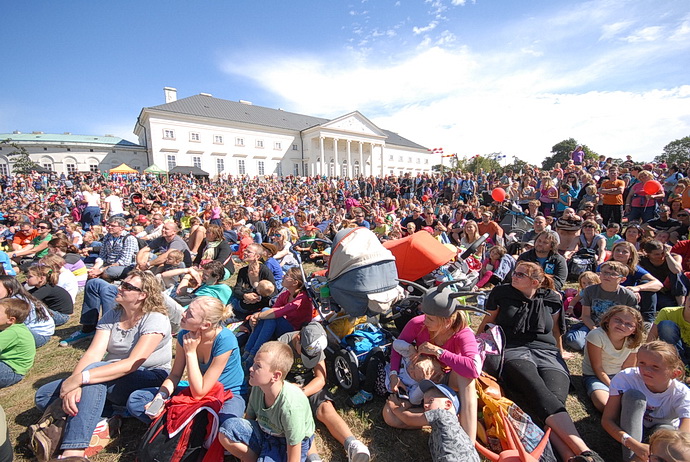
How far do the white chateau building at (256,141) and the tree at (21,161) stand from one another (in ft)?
45.6

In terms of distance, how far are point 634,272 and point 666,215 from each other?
11.8 feet

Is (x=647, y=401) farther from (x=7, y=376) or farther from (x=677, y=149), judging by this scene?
(x=677, y=149)

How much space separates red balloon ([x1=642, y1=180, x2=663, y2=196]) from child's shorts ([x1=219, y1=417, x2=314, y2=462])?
9.94 metres

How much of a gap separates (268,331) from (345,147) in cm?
5483

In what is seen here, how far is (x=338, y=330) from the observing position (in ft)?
11.6

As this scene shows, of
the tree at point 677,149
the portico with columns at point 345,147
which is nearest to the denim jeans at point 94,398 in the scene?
the portico with columns at point 345,147

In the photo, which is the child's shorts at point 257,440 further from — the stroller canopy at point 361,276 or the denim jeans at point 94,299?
the denim jeans at point 94,299

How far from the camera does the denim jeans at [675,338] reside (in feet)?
10.1

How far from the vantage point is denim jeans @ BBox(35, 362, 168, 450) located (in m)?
2.46

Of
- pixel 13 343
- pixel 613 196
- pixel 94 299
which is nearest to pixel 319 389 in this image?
pixel 13 343

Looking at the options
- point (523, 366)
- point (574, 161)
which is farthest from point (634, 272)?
point (574, 161)

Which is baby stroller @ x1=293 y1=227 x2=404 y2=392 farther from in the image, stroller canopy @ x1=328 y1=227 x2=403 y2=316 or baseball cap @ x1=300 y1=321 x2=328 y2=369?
baseball cap @ x1=300 y1=321 x2=328 y2=369

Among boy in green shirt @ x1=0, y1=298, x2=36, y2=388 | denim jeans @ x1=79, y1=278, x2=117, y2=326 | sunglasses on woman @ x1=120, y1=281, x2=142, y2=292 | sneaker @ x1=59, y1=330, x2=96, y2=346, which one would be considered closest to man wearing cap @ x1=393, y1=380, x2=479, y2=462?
sunglasses on woman @ x1=120, y1=281, x2=142, y2=292

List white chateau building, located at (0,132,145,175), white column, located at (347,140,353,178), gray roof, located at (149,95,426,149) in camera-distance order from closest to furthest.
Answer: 1. gray roof, located at (149,95,426,149)
2. white chateau building, located at (0,132,145,175)
3. white column, located at (347,140,353,178)
